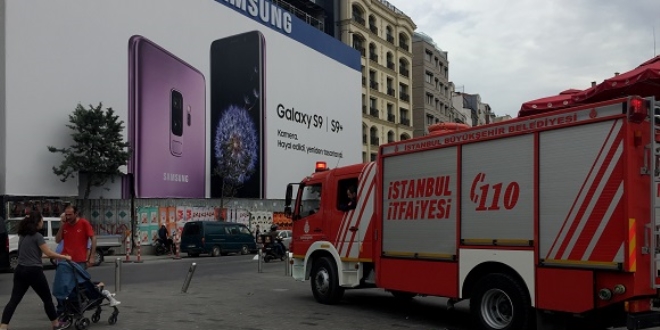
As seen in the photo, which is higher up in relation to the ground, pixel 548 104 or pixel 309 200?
pixel 548 104

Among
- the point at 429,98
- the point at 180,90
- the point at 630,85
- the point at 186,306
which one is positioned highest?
the point at 429,98

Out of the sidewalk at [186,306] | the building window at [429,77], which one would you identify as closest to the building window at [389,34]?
the building window at [429,77]

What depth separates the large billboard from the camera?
27.3 meters

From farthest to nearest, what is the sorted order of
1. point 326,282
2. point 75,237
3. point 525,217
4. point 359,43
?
point 359,43
point 326,282
point 75,237
point 525,217

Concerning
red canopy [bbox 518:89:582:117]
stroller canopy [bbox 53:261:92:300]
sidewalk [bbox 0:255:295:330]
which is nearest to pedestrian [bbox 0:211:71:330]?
stroller canopy [bbox 53:261:92:300]

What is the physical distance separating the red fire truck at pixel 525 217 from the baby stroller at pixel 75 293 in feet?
14.5

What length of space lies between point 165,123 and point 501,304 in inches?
1110

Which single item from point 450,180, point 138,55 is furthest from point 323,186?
point 138,55

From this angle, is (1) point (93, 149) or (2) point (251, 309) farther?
(1) point (93, 149)

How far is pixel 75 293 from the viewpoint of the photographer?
28.2 feet

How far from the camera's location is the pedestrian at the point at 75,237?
9.08 meters

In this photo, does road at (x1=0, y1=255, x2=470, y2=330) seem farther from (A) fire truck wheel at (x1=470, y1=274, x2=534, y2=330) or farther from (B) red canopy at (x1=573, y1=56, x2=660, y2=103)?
(B) red canopy at (x1=573, y1=56, x2=660, y2=103)

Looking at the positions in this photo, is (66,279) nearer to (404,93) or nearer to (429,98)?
(404,93)

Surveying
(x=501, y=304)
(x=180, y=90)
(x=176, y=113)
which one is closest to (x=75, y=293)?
(x=501, y=304)
